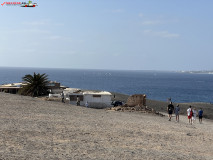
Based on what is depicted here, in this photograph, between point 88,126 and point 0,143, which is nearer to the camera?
point 0,143

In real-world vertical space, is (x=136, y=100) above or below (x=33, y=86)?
below

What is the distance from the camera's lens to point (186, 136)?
15.9 meters

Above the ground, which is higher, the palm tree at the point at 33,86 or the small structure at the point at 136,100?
the palm tree at the point at 33,86

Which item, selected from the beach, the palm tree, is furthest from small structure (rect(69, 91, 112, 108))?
the beach

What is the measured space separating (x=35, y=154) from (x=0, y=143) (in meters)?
1.58

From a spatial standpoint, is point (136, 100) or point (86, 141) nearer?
point (86, 141)

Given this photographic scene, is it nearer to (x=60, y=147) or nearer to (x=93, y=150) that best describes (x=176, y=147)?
(x=93, y=150)

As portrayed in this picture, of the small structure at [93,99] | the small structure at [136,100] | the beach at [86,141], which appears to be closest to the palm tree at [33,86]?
the small structure at [93,99]

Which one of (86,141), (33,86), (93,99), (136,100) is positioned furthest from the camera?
(33,86)

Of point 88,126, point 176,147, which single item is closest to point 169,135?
point 176,147

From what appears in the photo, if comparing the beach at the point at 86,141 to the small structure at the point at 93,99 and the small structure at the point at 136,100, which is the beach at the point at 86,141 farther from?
the small structure at the point at 93,99

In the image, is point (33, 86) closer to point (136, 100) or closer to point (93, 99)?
point (93, 99)

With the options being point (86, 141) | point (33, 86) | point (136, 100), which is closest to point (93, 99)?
point (136, 100)

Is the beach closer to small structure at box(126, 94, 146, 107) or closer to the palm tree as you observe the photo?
small structure at box(126, 94, 146, 107)
